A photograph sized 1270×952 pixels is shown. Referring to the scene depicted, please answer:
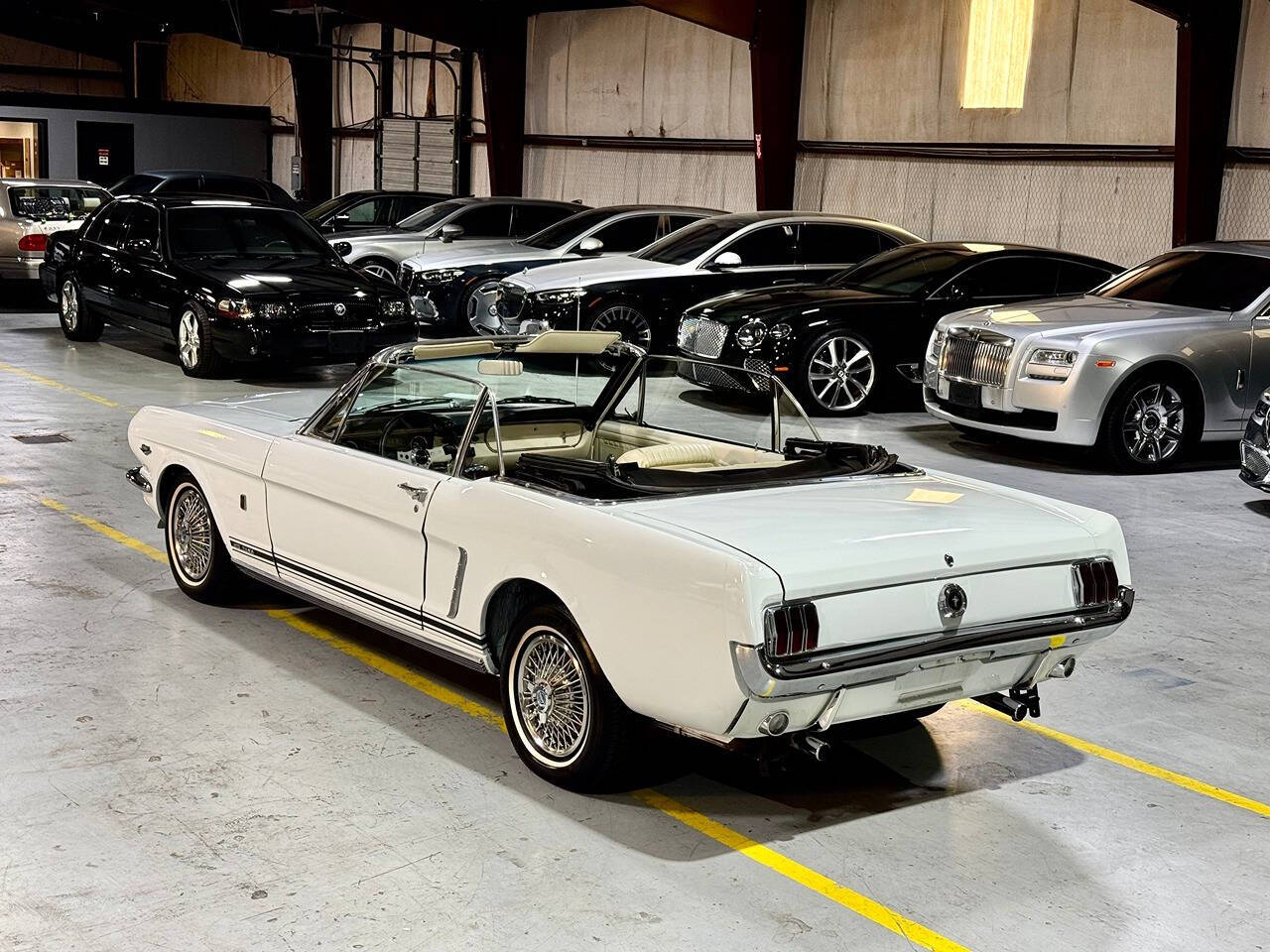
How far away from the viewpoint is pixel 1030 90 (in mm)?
17312

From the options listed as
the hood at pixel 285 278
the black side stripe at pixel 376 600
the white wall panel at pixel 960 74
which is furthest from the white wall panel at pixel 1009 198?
the black side stripe at pixel 376 600

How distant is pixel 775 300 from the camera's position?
41.5 ft

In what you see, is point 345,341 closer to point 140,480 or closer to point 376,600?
point 140,480

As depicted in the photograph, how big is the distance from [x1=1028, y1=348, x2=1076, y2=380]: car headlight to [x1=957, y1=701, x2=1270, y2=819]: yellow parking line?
5167 mm

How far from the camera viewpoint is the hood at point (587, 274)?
14.4 metres

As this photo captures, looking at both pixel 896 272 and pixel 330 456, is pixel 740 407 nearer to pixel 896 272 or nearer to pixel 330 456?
pixel 896 272

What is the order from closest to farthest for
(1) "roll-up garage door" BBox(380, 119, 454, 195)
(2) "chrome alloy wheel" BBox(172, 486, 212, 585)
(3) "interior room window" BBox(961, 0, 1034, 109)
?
(2) "chrome alloy wheel" BBox(172, 486, 212, 585) < (3) "interior room window" BBox(961, 0, 1034, 109) < (1) "roll-up garage door" BBox(380, 119, 454, 195)

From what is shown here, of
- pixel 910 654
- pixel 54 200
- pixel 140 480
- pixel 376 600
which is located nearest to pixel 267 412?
pixel 140 480

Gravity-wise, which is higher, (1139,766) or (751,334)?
(751,334)

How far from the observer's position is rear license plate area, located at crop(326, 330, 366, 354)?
42.4ft

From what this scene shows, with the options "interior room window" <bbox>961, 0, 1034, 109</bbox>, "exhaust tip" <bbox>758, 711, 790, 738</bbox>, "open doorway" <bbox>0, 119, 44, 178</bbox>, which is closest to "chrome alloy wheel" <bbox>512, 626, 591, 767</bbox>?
"exhaust tip" <bbox>758, 711, 790, 738</bbox>

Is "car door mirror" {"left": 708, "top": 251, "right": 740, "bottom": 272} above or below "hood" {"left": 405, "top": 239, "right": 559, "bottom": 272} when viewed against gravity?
above

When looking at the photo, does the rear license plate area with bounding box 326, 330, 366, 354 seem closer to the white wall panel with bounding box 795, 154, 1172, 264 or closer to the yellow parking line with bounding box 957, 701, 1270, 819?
the white wall panel with bounding box 795, 154, 1172, 264

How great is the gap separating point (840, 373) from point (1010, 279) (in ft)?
5.93
